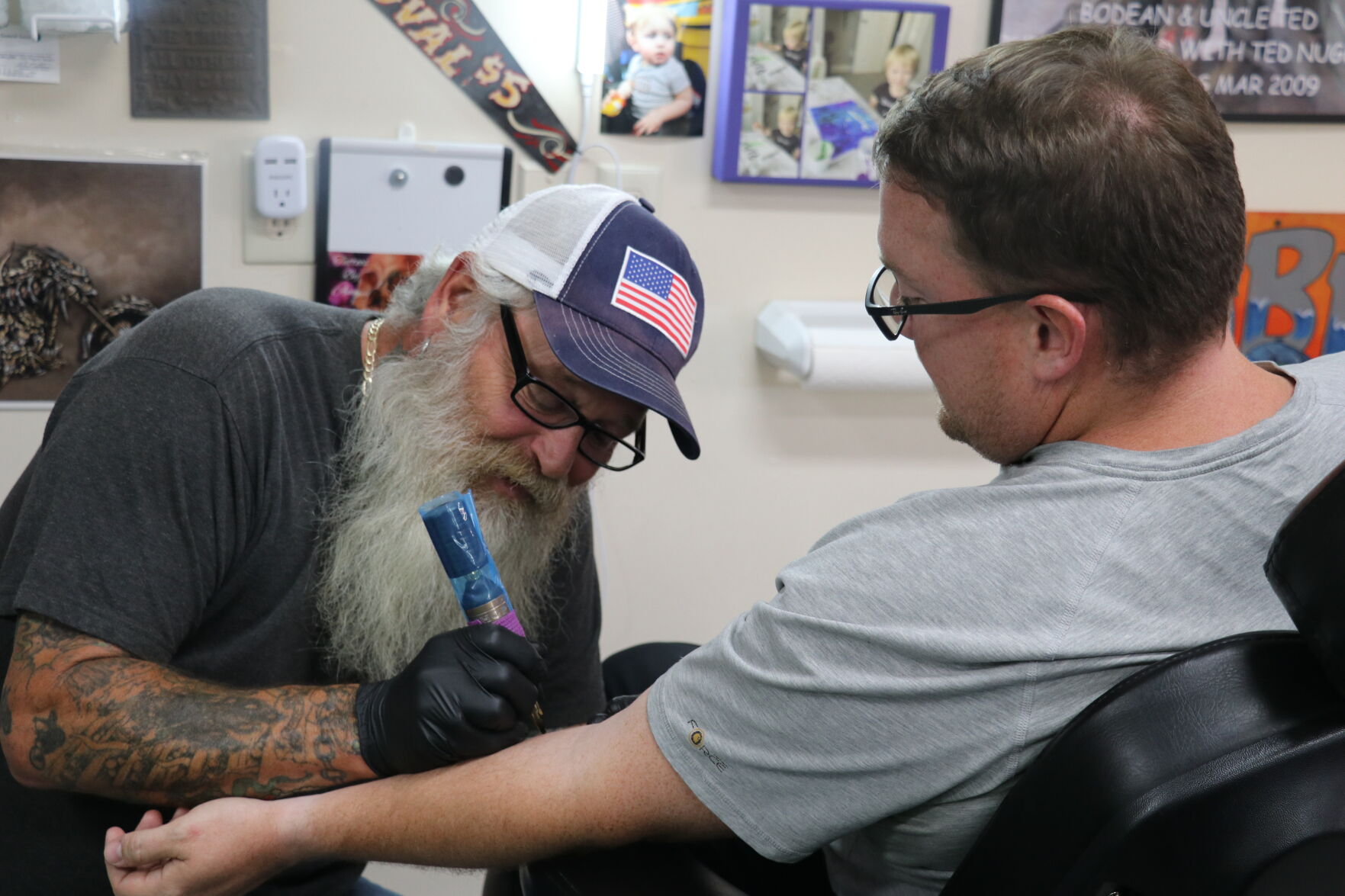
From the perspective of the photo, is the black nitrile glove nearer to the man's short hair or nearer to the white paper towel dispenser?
the man's short hair

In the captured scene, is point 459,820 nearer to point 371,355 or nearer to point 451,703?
point 451,703

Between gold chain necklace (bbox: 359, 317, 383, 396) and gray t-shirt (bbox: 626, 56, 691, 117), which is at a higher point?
gray t-shirt (bbox: 626, 56, 691, 117)

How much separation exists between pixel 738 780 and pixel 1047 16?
1.58 m

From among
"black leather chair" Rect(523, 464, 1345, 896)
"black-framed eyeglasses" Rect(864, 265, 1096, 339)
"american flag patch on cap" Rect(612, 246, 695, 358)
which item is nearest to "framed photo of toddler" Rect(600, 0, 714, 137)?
"american flag patch on cap" Rect(612, 246, 695, 358)

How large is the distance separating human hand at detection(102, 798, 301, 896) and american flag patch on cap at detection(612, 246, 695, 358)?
62cm

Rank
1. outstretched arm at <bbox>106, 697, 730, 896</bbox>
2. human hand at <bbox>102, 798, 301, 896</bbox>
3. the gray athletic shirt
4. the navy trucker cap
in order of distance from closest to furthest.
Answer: the gray athletic shirt, outstretched arm at <bbox>106, 697, 730, 896</bbox>, human hand at <bbox>102, 798, 301, 896</bbox>, the navy trucker cap

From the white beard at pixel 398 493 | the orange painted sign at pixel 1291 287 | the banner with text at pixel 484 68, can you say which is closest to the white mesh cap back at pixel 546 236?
the white beard at pixel 398 493

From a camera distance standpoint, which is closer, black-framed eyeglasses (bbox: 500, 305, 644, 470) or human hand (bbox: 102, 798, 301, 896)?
human hand (bbox: 102, 798, 301, 896)

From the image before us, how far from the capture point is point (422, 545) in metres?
1.33

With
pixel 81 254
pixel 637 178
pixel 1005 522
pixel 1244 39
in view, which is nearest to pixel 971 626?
pixel 1005 522

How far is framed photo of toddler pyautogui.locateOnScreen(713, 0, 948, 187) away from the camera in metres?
1.86

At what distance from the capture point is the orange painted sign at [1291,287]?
2.12 m

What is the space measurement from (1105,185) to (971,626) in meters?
0.33

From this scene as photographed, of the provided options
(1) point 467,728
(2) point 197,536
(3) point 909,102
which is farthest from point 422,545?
(3) point 909,102
